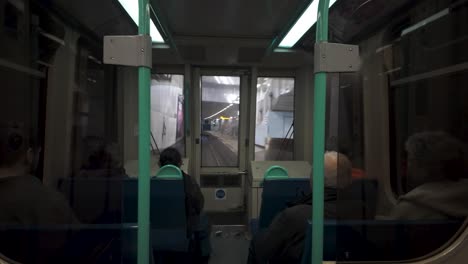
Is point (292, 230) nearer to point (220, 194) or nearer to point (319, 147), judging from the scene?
point (319, 147)

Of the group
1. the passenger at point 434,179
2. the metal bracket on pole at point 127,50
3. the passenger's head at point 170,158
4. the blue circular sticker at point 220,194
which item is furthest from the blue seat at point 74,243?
the blue circular sticker at point 220,194

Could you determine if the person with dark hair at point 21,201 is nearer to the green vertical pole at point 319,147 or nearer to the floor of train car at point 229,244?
the green vertical pole at point 319,147

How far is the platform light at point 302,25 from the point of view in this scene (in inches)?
89.8

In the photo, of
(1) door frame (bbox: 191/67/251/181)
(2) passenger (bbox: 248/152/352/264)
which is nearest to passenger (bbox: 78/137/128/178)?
(2) passenger (bbox: 248/152/352/264)

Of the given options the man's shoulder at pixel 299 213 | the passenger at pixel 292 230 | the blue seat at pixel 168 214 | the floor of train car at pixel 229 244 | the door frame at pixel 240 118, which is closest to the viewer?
the passenger at pixel 292 230

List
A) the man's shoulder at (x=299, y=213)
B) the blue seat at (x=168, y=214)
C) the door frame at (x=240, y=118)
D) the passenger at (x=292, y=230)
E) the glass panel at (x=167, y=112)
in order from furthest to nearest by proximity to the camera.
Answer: the door frame at (x=240, y=118)
the glass panel at (x=167, y=112)
the blue seat at (x=168, y=214)
the man's shoulder at (x=299, y=213)
the passenger at (x=292, y=230)

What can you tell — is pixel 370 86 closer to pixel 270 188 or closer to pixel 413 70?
pixel 413 70

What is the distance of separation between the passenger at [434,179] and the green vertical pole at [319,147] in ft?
1.79

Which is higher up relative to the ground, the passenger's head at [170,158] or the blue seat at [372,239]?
the passenger's head at [170,158]

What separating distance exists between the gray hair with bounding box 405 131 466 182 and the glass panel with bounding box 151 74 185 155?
2824mm

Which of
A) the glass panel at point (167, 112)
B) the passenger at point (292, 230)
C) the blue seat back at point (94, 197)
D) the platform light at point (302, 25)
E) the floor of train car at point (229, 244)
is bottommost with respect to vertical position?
the floor of train car at point (229, 244)

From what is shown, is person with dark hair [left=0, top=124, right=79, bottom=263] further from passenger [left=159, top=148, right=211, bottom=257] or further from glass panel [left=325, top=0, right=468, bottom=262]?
passenger [left=159, top=148, right=211, bottom=257]

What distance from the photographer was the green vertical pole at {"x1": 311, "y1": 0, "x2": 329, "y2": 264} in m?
1.22

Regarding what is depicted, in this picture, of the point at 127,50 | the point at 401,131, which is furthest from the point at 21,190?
the point at 401,131
